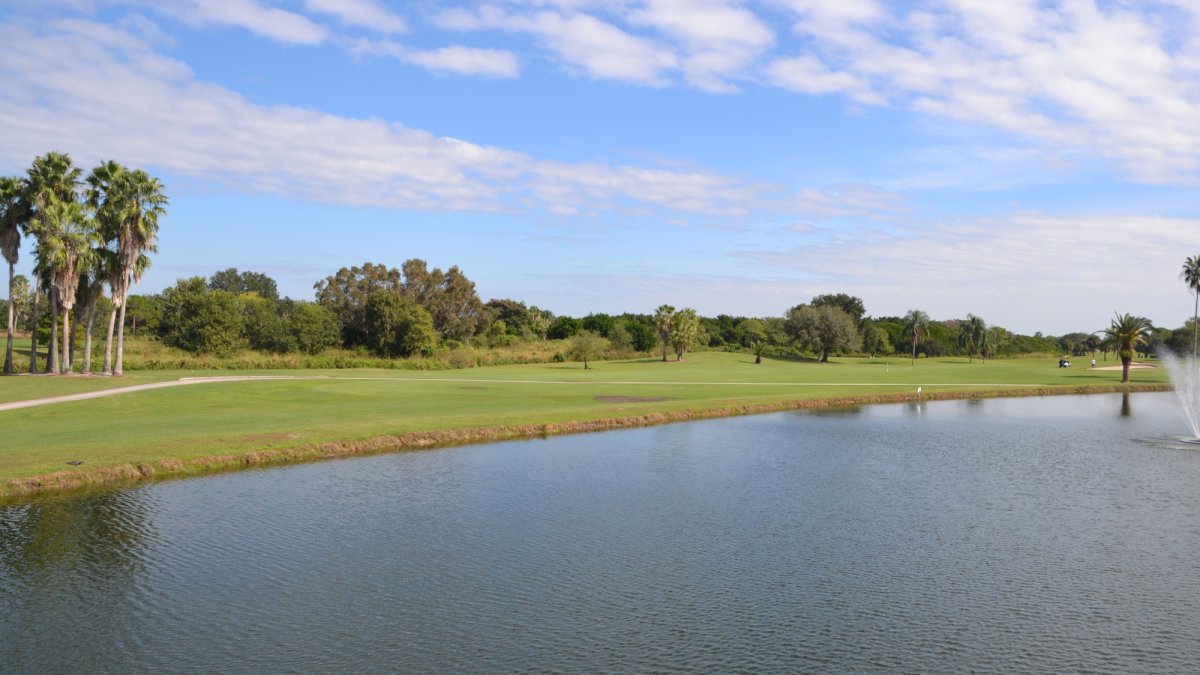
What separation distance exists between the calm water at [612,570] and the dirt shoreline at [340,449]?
138cm

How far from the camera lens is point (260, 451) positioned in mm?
29516

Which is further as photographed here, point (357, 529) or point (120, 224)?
point (120, 224)

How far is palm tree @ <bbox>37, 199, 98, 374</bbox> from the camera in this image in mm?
54344

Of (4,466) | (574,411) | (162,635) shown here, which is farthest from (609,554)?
(574,411)

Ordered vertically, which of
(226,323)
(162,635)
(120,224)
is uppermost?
(120,224)

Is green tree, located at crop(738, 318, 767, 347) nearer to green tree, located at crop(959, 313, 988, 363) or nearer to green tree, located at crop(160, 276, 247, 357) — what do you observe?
green tree, located at crop(959, 313, 988, 363)

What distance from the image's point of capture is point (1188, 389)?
231ft

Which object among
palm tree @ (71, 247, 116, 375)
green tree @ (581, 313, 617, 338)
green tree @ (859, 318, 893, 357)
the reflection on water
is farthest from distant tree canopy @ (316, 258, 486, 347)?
the reflection on water

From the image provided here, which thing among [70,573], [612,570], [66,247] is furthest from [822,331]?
[70,573]

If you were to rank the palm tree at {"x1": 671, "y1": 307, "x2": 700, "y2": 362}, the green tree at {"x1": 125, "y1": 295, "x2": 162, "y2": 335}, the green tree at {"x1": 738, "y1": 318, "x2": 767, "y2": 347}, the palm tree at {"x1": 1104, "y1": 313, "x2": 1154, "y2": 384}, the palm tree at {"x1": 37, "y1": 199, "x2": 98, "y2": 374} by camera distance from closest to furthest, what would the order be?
the palm tree at {"x1": 37, "y1": 199, "x2": 98, "y2": 374}
the palm tree at {"x1": 1104, "y1": 313, "x2": 1154, "y2": 384}
the palm tree at {"x1": 671, "y1": 307, "x2": 700, "y2": 362}
the green tree at {"x1": 125, "y1": 295, "x2": 162, "y2": 335}
the green tree at {"x1": 738, "y1": 318, "x2": 767, "y2": 347}

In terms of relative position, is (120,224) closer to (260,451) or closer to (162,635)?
(260,451)

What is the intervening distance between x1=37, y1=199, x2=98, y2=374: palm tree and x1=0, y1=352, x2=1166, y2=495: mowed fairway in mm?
6547

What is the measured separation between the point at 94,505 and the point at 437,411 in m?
21.7

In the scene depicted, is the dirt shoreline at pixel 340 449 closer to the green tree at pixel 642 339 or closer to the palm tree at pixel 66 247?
the palm tree at pixel 66 247
